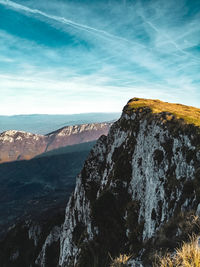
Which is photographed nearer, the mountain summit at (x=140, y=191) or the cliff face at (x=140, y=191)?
the mountain summit at (x=140, y=191)

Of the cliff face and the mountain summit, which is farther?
the cliff face

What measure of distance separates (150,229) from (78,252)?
23.8 m

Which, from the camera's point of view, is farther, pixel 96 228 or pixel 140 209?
pixel 96 228

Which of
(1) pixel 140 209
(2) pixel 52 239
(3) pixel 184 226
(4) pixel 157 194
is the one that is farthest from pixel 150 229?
(2) pixel 52 239

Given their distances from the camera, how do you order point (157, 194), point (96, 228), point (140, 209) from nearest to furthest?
point (157, 194) < point (140, 209) < point (96, 228)

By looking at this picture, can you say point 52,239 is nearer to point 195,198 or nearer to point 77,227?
point 77,227

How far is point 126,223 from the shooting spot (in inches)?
1353

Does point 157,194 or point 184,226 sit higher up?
point 184,226

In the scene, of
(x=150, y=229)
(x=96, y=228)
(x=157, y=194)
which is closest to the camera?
(x=150, y=229)

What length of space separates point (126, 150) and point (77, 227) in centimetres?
2705

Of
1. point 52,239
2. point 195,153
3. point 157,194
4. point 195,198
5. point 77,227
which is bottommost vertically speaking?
point 52,239

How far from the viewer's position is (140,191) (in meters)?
34.9

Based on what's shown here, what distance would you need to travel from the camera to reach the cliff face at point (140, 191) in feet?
71.0

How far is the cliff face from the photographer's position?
852 inches
